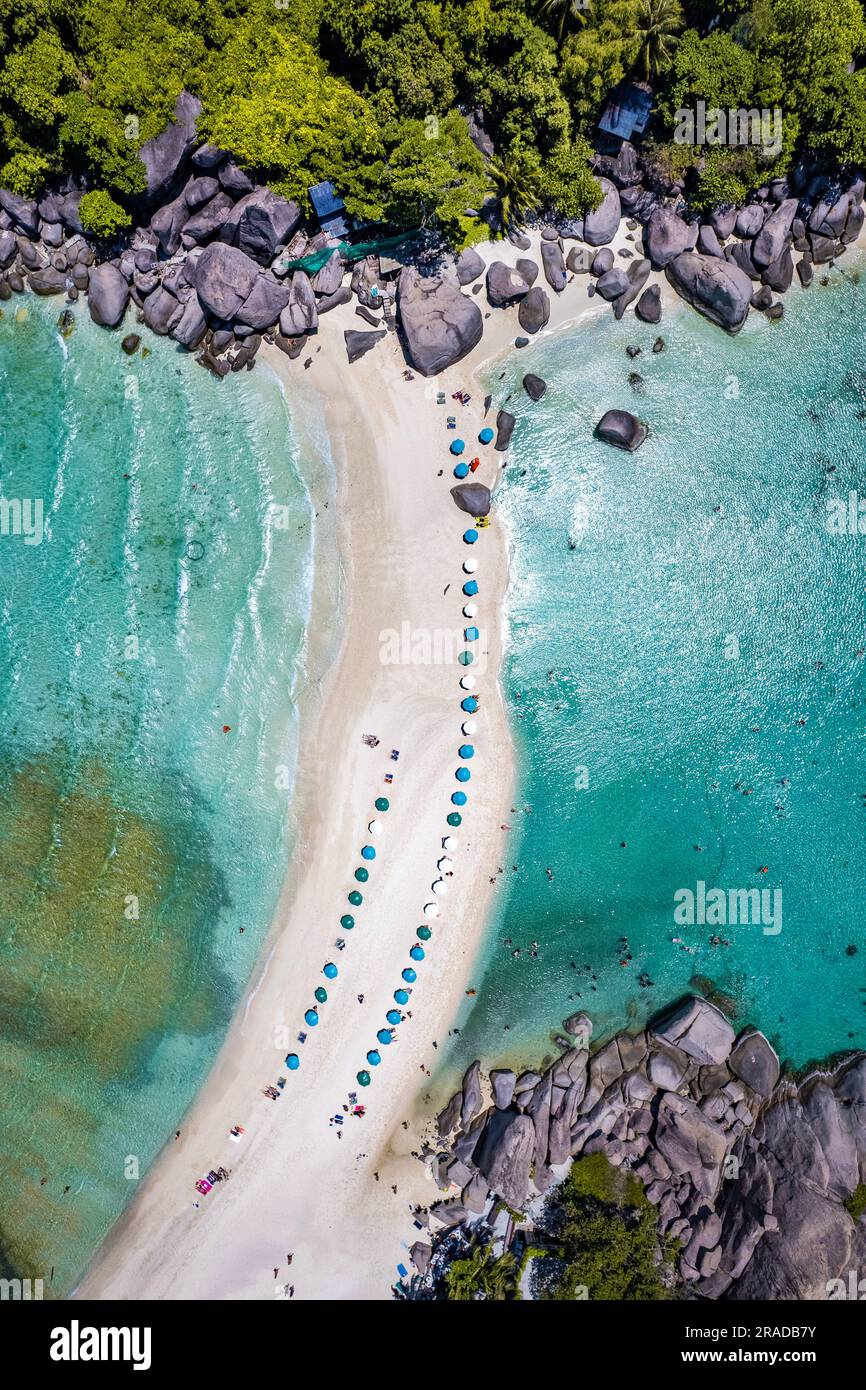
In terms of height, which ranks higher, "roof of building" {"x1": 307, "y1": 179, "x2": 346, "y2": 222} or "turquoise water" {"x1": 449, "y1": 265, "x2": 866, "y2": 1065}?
"roof of building" {"x1": 307, "y1": 179, "x2": 346, "y2": 222}

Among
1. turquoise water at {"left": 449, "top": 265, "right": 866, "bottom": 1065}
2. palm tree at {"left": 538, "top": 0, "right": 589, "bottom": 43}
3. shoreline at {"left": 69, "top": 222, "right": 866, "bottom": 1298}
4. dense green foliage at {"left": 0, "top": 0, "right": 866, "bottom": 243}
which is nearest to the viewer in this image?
palm tree at {"left": 538, "top": 0, "right": 589, "bottom": 43}

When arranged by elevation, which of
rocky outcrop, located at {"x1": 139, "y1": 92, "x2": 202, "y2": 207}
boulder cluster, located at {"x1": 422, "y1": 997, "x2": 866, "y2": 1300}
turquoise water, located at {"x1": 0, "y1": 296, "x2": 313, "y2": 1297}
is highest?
rocky outcrop, located at {"x1": 139, "y1": 92, "x2": 202, "y2": 207}

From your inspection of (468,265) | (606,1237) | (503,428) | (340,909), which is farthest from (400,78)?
(606,1237)

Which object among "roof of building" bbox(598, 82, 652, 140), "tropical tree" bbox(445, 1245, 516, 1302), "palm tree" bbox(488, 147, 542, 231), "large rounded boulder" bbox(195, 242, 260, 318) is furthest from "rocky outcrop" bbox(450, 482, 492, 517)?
"tropical tree" bbox(445, 1245, 516, 1302)

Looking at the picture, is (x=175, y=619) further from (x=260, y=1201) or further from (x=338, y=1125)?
(x=260, y=1201)

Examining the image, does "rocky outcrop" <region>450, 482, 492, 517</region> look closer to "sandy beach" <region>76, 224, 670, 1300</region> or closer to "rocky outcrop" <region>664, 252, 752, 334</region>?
"sandy beach" <region>76, 224, 670, 1300</region>
